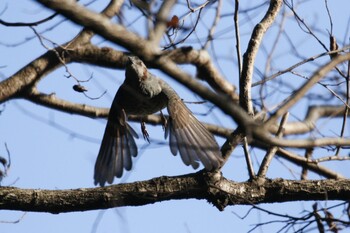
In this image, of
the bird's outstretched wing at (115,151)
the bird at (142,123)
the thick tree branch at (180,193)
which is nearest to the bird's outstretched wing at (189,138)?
the bird at (142,123)

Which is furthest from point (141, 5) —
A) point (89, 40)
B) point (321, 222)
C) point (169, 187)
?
point (89, 40)

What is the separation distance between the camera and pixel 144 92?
20.6 feet

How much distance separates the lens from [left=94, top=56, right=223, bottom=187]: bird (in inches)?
221

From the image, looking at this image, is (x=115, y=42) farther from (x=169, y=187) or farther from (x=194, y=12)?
(x=194, y=12)

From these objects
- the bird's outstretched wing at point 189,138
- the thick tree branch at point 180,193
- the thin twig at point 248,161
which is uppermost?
the bird's outstretched wing at point 189,138

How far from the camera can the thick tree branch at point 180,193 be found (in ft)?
13.8

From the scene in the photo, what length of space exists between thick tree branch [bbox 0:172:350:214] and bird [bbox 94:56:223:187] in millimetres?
817

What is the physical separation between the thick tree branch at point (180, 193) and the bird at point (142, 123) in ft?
2.68

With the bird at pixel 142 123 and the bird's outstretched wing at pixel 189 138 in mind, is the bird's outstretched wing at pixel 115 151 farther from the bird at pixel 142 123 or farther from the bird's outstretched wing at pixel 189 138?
the bird's outstretched wing at pixel 189 138

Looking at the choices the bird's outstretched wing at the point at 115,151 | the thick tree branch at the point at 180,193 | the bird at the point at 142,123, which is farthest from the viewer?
the bird's outstretched wing at the point at 115,151

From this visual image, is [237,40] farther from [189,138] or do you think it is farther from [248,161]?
[189,138]

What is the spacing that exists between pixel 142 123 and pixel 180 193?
2.00 metres

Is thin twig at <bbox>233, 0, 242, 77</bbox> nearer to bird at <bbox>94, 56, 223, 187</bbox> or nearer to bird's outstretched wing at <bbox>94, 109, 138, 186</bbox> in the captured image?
bird at <bbox>94, 56, 223, 187</bbox>

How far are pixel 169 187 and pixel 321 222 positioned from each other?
1047 millimetres
